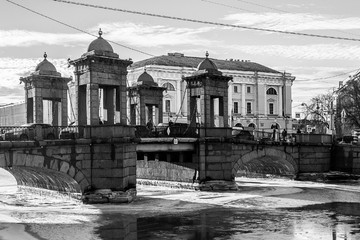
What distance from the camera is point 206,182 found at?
1748 inches

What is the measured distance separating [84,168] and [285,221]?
42.9 ft

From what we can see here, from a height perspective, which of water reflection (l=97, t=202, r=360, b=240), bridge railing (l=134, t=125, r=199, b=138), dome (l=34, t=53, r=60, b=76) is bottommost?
water reflection (l=97, t=202, r=360, b=240)

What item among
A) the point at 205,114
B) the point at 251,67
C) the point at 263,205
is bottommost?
the point at 263,205

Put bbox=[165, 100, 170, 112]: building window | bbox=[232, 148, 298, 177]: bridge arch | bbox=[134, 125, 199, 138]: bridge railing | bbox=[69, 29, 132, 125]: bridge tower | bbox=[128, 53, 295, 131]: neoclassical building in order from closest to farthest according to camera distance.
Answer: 1. bbox=[69, 29, 132, 125]: bridge tower
2. bbox=[134, 125, 199, 138]: bridge railing
3. bbox=[232, 148, 298, 177]: bridge arch
4. bbox=[165, 100, 170, 112]: building window
5. bbox=[128, 53, 295, 131]: neoclassical building

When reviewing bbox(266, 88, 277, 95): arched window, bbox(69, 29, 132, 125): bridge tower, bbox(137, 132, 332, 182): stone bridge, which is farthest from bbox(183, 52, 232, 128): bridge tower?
bbox(266, 88, 277, 95): arched window

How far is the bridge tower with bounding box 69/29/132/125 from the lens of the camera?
36781 mm

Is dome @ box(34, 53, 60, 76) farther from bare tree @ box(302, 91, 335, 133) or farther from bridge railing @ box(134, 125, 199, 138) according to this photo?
bare tree @ box(302, 91, 335, 133)

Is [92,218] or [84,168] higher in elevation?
[84,168]

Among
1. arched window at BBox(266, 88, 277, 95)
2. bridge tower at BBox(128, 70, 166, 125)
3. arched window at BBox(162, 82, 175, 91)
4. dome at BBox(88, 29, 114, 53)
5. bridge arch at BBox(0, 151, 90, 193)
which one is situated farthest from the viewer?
arched window at BBox(266, 88, 277, 95)

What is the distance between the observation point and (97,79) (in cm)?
3703

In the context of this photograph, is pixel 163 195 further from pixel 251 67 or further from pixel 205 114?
pixel 251 67

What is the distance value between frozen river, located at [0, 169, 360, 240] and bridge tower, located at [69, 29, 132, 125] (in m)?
6.07

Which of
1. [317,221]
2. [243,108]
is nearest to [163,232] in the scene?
[317,221]

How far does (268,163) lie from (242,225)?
2724 centimetres
